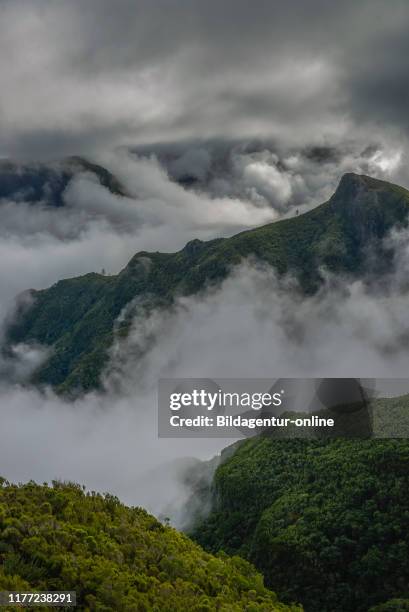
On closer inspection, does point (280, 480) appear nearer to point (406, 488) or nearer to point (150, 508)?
point (406, 488)

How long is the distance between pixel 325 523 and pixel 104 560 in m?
64.5

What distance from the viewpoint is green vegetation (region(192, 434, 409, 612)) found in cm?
8050

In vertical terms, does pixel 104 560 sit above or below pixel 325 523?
above

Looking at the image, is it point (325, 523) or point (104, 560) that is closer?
point (104, 560)

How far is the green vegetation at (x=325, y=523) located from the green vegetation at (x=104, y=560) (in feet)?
125

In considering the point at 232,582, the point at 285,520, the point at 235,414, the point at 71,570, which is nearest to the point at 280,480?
the point at 285,520

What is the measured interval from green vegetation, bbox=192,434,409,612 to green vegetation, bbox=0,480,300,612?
38.1 meters

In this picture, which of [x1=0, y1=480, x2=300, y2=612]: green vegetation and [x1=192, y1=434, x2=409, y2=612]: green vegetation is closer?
[x1=0, y1=480, x2=300, y2=612]: green vegetation

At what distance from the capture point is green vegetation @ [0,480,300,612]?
31.0m

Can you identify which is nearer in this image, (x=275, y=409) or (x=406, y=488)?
(x=406, y=488)

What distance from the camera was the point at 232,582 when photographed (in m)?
45.5

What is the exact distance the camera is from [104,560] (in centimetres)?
3466

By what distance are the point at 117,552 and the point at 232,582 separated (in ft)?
45.3

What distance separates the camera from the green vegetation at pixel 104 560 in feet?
102
